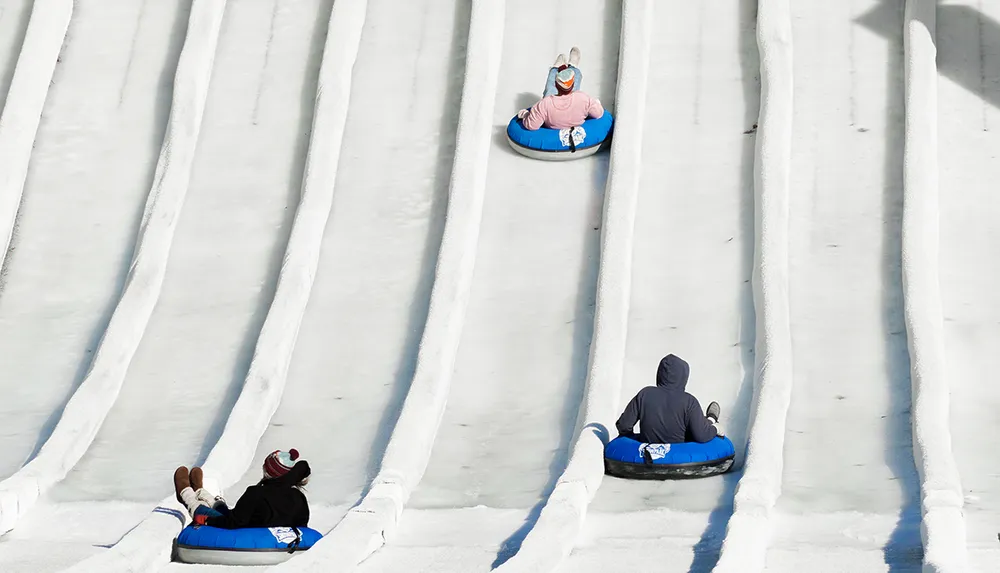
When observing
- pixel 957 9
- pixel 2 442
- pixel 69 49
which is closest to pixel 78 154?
pixel 69 49

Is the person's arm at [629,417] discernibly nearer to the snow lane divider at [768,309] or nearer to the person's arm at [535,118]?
the snow lane divider at [768,309]

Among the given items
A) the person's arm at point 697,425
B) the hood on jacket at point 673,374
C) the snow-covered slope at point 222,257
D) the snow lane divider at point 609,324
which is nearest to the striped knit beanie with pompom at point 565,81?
the snow lane divider at point 609,324

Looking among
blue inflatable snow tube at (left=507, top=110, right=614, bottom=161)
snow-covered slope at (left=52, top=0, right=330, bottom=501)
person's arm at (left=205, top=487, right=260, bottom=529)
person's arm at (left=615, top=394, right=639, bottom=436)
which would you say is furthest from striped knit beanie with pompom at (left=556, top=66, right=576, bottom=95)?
person's arm at (left=205, top=487, right=260, bottom=529)

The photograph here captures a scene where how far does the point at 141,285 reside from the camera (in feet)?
41.2

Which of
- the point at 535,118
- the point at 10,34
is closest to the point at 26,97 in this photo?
the point at 10,34

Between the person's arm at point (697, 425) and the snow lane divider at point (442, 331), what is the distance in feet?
6.20

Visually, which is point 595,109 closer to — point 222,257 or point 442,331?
point 442,331

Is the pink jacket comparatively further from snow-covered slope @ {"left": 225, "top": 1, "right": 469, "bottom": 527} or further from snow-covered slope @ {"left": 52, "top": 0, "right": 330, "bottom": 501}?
snow-covered slope @ {"left": 52, "top": 0, "right": 330, "bottom": 501}

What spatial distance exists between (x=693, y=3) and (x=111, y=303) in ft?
21.1

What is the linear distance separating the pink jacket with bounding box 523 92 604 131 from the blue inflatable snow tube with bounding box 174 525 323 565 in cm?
564

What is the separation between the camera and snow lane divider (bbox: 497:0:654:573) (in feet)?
29.6

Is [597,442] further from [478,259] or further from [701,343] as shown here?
[478,259]

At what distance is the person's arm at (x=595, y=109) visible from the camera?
13.4m

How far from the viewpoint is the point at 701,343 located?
11609mm
